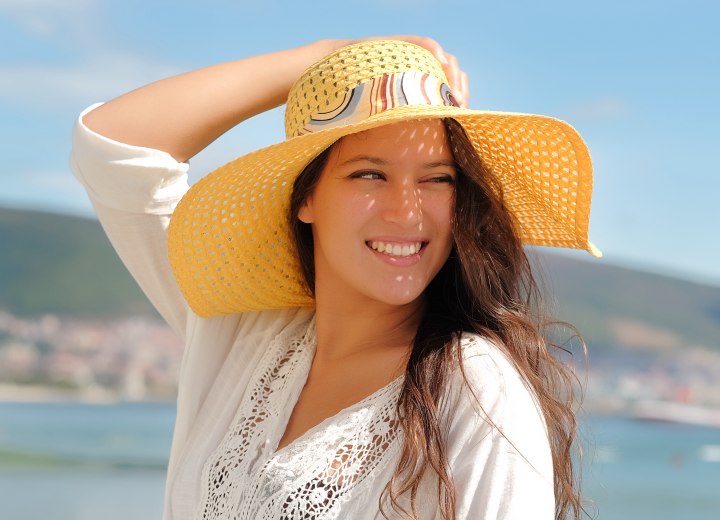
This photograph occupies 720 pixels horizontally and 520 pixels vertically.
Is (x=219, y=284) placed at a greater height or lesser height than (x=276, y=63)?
lesser

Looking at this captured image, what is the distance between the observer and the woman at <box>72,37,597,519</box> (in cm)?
161

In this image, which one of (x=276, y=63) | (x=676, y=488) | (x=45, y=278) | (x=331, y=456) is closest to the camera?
(x=331, y=456)

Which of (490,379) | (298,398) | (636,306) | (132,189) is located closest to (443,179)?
(490,379)

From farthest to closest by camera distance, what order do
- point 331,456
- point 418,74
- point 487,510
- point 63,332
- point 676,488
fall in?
1. point 63,332
2. point 676,488
3. point 418,74
4. point 331,456
5. point 487,510

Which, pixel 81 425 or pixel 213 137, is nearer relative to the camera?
pixel 213 137

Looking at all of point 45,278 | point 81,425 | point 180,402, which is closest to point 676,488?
point 81,425

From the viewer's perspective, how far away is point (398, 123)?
5.89 feet

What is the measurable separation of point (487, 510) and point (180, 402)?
0.89m

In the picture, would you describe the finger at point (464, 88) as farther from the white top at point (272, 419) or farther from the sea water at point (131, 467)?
the sea water at point (131, 467)

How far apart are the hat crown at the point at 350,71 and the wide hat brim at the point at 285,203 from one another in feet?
0.25

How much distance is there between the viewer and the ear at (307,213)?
2.05 meters

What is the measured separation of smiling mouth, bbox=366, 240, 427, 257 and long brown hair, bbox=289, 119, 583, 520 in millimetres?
80

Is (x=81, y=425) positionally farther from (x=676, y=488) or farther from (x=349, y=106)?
(x=349, y=106)

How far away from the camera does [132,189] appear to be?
2.08 meters
